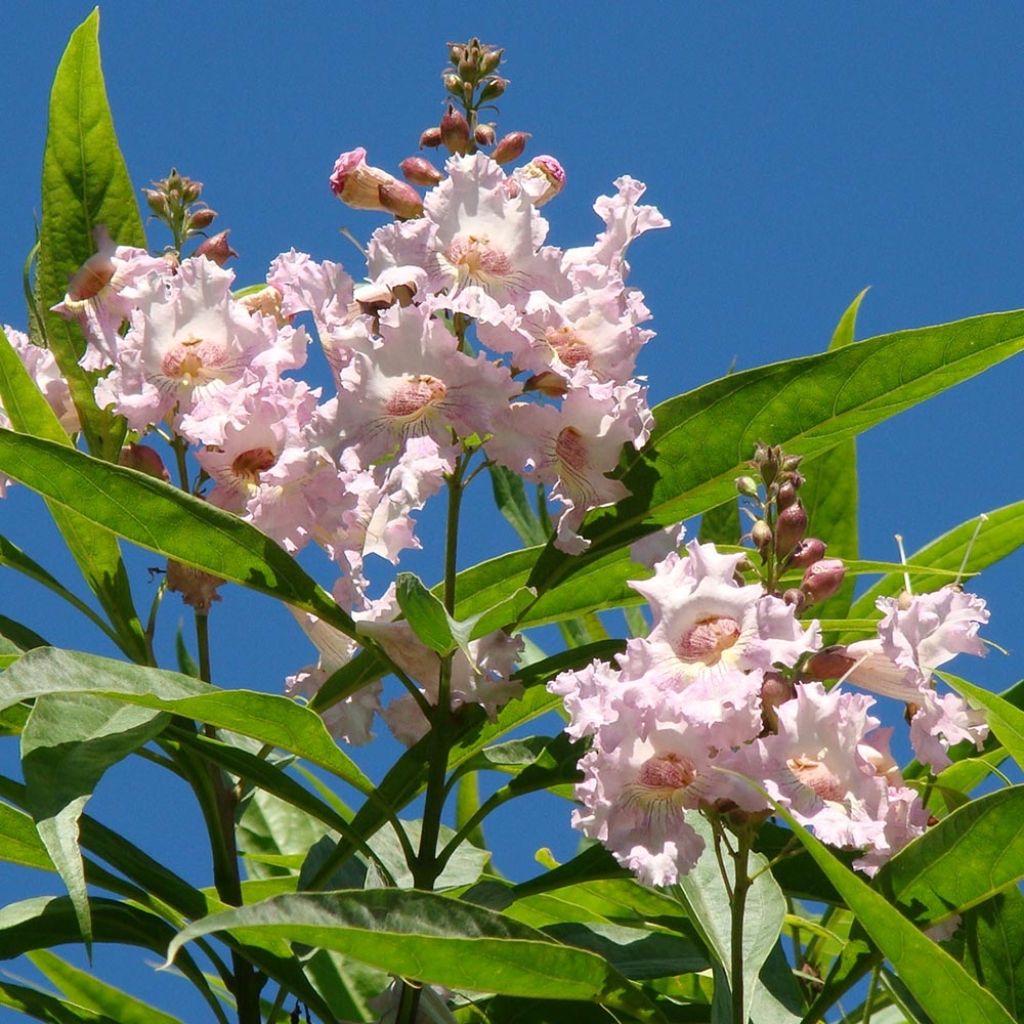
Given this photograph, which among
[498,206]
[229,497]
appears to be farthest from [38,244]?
[498,206]

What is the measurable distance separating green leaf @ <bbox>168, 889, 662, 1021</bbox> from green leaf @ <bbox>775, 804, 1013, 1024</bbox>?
29 cm

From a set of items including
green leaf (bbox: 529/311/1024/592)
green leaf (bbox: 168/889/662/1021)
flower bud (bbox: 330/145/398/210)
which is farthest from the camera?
flower bud (bbox: 330/145/398/210)

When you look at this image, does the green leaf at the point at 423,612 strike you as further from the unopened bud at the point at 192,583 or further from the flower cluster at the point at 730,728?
the unopened bud at the point at 192,583

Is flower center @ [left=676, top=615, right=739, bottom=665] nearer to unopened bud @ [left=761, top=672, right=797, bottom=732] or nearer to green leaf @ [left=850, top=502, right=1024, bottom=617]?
unopened bud @ [left=761, top=672, right=797, bottom=732]

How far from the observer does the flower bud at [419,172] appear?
202cm

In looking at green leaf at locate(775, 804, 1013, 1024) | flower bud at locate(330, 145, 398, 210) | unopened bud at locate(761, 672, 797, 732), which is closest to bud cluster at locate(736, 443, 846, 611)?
unopened bud at locate(761, 672, 797, 732)

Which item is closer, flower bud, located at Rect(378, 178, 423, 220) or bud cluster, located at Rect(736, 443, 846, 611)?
bud cluster, located at Rect(736, 443, 846, 611)

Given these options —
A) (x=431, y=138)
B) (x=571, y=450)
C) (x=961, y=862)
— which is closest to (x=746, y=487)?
(x=571, y=450)

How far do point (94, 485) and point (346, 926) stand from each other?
678mm

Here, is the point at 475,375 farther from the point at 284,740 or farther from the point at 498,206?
the point at 284,740

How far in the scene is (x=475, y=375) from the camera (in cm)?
182

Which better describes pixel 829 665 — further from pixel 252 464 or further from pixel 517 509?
pixel 517 509

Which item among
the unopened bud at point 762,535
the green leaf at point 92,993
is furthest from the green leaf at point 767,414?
the green leaf at point 92,993

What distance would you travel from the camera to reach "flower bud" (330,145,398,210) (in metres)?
2.03
